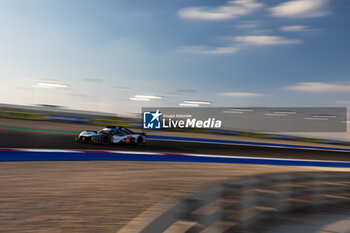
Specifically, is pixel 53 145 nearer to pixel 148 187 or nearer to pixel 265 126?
pixel 148 187

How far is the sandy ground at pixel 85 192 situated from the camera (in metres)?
3.60

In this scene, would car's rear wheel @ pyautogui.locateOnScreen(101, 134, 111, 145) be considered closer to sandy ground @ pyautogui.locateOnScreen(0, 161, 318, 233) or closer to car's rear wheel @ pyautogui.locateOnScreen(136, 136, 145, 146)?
Result: car's rear wheel @ pyautogui.locateOnScreen(136, 136, 145, 146)

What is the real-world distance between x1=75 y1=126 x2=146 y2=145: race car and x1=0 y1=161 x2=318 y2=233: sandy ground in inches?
129

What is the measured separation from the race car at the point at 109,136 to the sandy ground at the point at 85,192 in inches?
129

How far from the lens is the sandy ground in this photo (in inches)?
142

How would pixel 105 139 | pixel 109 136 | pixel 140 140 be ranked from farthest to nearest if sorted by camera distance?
pixel 140 140 → pixel 109 136 → pixel 105 139

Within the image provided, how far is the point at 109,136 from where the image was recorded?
11.3 meters

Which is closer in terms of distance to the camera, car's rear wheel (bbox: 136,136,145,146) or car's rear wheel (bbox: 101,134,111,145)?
car's rear wheel (bbox: 101,134,111,145)

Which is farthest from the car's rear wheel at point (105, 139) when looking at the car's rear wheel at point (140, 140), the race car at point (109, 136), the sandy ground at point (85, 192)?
the sandy ground at point (85, 192)

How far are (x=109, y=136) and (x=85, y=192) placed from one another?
6.44 meters

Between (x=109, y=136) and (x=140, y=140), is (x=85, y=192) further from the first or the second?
(x=140, y=140)

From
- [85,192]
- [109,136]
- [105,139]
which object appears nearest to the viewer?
[85,192]

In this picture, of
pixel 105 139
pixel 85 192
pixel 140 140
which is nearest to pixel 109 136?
pixel 105 139

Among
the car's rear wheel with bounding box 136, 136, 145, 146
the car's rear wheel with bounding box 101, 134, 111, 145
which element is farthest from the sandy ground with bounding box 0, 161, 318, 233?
the car's rear wheel with bounding box 136, 136, 145, 146
